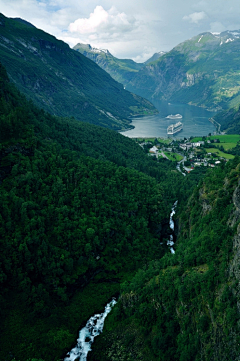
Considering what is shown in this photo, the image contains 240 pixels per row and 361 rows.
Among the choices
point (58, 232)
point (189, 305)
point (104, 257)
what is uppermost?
point (189, 305)

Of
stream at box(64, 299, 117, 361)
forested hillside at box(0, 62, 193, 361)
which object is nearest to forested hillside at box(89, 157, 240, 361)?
stream at box(64, 299, 117, 361)

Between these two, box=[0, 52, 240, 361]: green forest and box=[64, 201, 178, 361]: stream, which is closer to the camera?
box=[0, 52, 240, 361]: green forest

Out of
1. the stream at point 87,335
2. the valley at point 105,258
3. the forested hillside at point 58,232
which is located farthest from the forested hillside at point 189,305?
the forested hillside at point 58,232

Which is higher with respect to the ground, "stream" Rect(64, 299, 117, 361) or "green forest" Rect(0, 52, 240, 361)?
"green forest" Rect(0, 52, 240, 361)

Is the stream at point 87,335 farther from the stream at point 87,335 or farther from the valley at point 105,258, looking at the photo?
the valley at point 105,258

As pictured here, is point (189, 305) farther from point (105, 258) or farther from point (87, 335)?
point (105, 258)

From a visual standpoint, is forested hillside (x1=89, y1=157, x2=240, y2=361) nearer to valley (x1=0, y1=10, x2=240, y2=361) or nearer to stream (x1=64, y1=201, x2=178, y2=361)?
valley (x1=0, y1=10, x2=240, y2=361)

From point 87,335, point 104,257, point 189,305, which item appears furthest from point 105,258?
point 189,305
